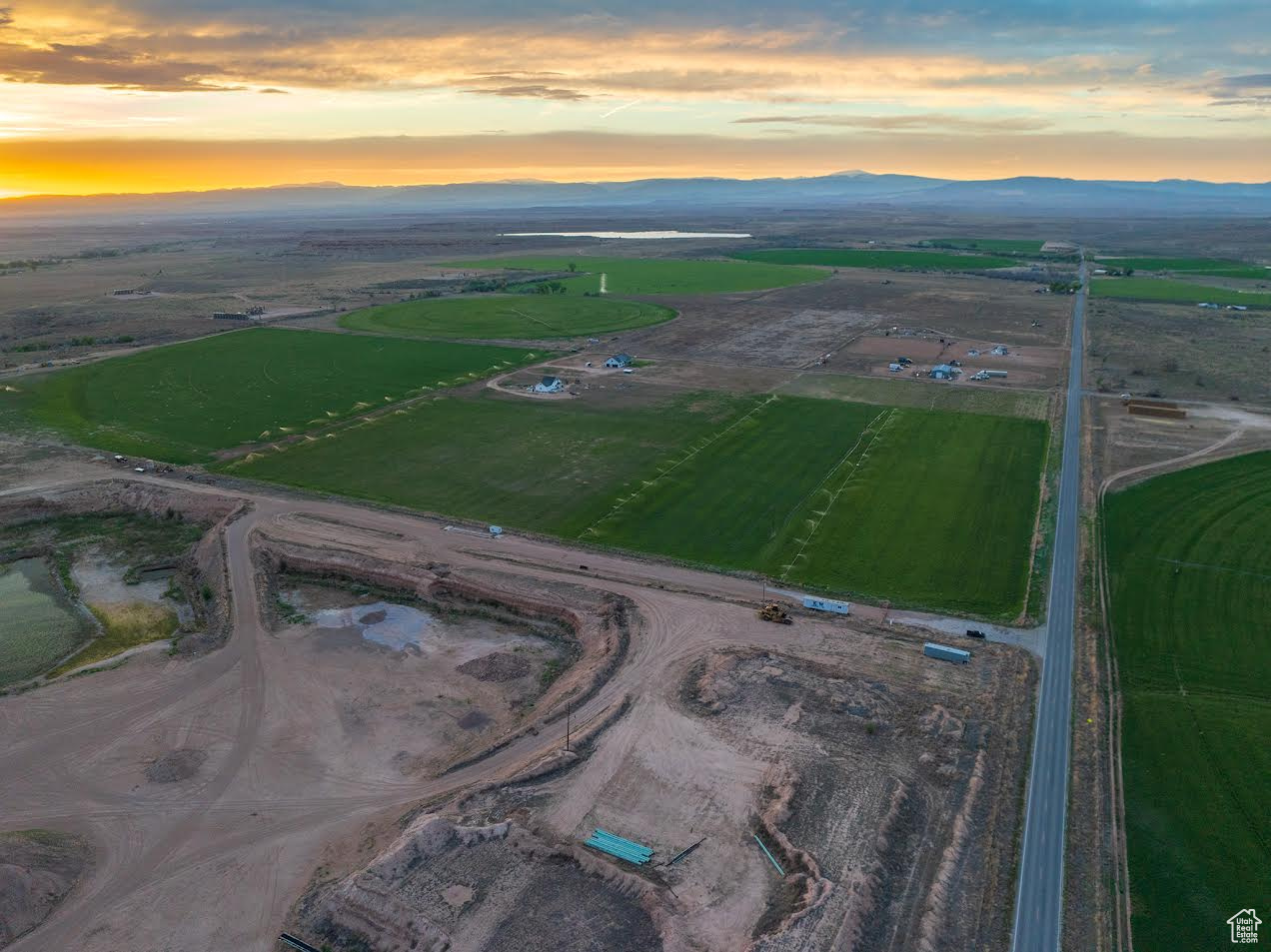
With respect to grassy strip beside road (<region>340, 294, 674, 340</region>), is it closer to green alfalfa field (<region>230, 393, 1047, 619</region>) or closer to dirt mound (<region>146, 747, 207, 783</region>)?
green alfalfa field (<region>230, 393, 1047, 619</region>)

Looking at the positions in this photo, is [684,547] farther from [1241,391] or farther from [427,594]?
[1241,391]

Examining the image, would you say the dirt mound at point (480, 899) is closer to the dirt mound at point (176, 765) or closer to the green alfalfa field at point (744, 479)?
the dirt mound at point (176, 765)

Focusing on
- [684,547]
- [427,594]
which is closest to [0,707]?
[427,594]

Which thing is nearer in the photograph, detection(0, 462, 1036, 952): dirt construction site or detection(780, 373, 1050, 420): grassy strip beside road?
detection(0, 462, 1036, 952): dirt construction site

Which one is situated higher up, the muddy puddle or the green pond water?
the muddy puddle

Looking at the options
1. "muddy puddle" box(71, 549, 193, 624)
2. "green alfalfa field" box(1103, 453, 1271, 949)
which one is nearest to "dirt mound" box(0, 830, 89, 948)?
"muddy puddle" box(71, 549, 193, 624)

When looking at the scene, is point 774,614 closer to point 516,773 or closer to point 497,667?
point 497,667
